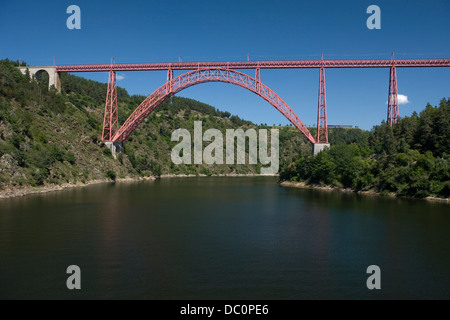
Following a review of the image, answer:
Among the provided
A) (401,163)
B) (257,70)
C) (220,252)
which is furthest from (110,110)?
(220,252)

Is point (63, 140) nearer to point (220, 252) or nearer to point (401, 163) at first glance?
point (220, 252)

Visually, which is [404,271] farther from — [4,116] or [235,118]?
[235,118]

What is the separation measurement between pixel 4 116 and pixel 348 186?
3255 centimetres

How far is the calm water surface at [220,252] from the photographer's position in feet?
29.7

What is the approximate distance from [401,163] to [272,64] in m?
15.3

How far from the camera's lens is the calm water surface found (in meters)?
9.06

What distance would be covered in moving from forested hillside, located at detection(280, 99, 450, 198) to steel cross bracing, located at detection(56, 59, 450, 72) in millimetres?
4689

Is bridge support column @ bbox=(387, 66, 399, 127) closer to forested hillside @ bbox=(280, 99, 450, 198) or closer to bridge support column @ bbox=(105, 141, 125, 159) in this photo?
forested hillside @ bbox=(280, 99, 450, 198)

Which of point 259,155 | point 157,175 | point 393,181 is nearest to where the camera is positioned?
point 393,181

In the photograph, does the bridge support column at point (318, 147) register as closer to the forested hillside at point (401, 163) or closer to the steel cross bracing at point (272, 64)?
the forested hillside at point (401, 163)

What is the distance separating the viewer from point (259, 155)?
287 ft

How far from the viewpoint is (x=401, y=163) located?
101ft

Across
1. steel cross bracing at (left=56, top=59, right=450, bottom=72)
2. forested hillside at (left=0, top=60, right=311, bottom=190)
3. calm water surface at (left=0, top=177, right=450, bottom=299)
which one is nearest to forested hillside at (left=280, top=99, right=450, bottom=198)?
steel cross bracing at (left=56, top=59, right=450, bottom=72)
